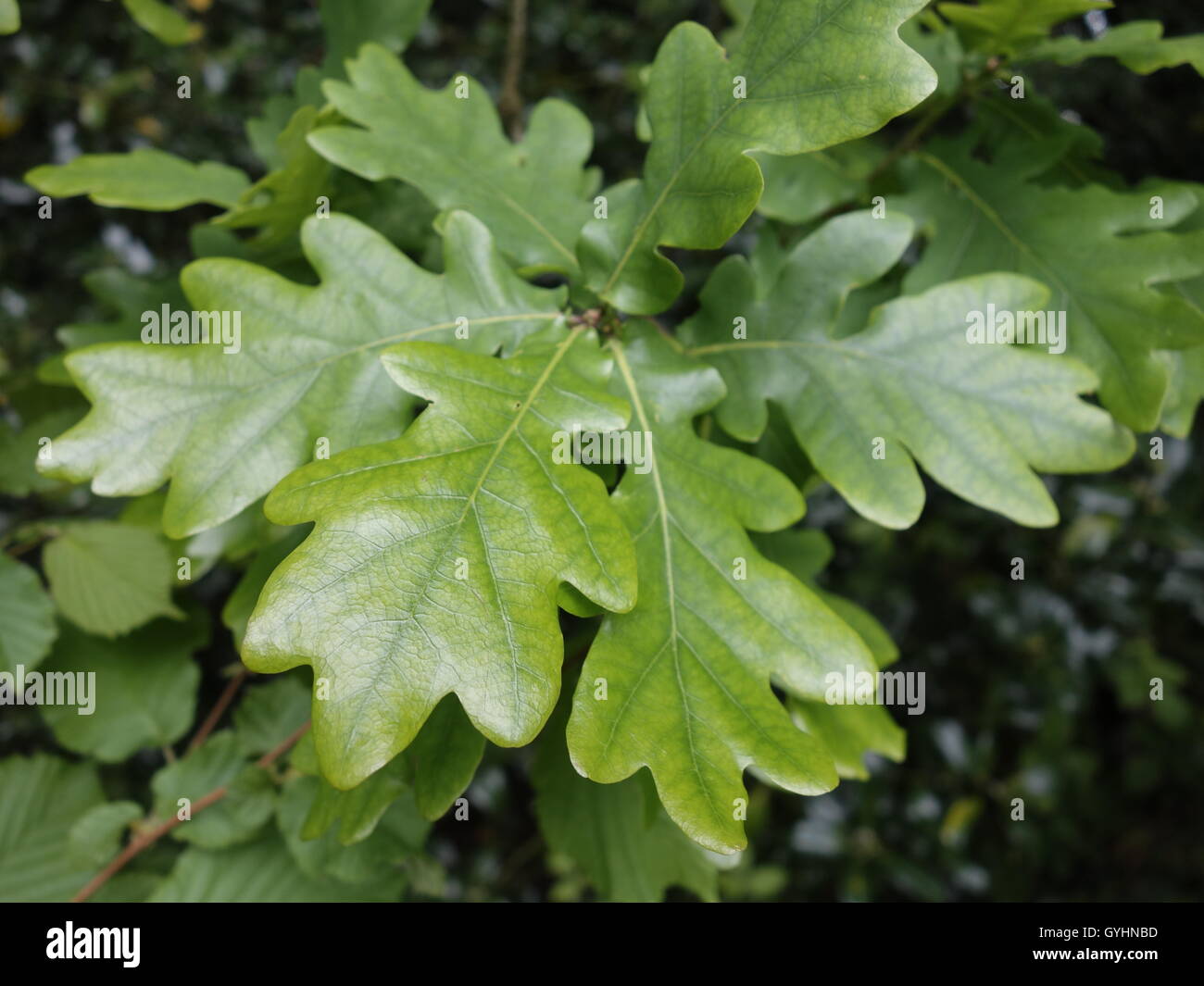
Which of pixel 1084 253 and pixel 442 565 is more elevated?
pixel 1084 253

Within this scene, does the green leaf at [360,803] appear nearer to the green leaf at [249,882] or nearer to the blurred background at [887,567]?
the green leaf at [249,882]

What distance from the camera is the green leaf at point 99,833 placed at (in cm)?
124

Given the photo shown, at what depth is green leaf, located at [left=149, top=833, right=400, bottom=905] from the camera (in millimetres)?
1258

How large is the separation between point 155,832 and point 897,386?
1271mm

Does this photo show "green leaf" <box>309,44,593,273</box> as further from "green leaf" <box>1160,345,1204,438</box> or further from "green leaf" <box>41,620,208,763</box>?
"green leaf" <box>41,620,208,763</box>

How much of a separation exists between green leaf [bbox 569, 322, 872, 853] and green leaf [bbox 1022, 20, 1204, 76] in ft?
2.33

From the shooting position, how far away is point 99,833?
1251mm

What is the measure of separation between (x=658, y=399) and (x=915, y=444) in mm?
301

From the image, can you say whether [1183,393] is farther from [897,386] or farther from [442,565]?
→ [442,565]

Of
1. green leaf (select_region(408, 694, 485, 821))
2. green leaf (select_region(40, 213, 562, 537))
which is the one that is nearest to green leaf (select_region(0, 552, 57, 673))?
green leaf (select_region(40, 213, 562, 537))

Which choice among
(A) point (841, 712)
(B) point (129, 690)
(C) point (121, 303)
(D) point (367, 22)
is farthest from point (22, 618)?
(A) point (841, 712)

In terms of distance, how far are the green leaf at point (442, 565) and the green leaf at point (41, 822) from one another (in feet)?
3.20

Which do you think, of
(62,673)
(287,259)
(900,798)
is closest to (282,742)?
(62,673)

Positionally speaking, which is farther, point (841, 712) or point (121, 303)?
point (121, 303)
